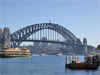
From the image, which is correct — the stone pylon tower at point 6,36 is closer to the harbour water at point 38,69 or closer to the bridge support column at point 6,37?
the bridge support column at point 6,37

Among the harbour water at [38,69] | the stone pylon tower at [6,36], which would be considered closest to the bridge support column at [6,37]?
the stone pylon tower at [6,36]

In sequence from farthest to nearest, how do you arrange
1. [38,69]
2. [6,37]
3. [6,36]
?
[6,36] → [6,37] → [38,69]

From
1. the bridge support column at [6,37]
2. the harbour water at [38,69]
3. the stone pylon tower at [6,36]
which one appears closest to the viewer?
the harbour water at [38,69]

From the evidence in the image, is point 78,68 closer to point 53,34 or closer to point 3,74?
point 3,74

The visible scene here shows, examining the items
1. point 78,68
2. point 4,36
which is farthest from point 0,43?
point 78,68

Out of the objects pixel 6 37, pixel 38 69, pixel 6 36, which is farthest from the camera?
pixel 6 36

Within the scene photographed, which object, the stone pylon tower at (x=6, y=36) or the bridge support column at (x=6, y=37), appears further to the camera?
the stone pylon tower at (x=6, y=36)

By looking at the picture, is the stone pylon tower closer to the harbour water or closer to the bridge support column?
the bridge support column

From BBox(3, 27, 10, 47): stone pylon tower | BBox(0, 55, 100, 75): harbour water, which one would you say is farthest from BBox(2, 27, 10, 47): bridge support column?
BBox(0, 55, 100, 75): harbour water

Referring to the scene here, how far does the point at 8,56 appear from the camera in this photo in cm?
12388

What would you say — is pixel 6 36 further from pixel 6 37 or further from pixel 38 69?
pixel 38 69

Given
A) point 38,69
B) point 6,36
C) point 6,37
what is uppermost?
point 6,36

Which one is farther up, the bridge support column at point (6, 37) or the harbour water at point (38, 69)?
the bridge support column at point (6, 37)

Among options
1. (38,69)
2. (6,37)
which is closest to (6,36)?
(6,37)
